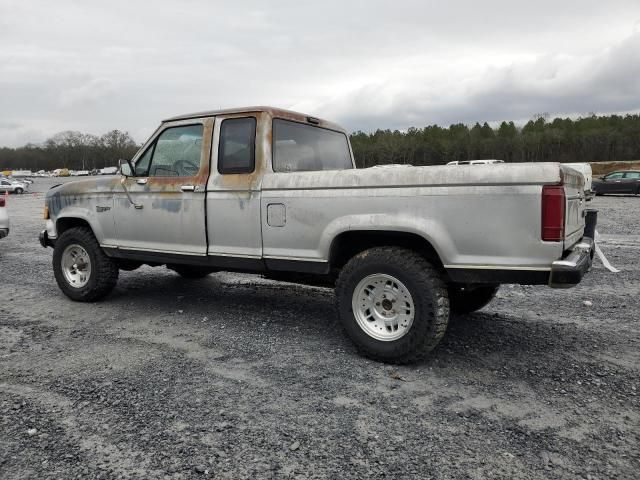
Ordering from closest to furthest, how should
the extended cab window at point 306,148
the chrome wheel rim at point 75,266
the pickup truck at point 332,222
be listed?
the pickup truck at point 332,222
the extended cab window at point 306,148
the chrome wheel rim at point 75,266

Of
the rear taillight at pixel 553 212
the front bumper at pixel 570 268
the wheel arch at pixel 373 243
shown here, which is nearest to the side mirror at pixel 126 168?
the wheel arch at pixel 373 243

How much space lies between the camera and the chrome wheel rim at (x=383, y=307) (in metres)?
3.82

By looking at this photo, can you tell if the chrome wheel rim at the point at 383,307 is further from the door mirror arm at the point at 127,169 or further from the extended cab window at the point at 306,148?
the door mirror arm at the point at 127,169

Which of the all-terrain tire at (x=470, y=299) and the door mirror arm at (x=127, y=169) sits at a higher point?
the door mirror arm at (x=127, y=169)

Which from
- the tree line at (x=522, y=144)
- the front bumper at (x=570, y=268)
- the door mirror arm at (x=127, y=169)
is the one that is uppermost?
the tree line at (x=522, y=144)

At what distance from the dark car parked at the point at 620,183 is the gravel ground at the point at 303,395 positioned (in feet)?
74.1

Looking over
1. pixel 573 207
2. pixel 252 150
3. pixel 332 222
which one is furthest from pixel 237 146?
pixel 573 207

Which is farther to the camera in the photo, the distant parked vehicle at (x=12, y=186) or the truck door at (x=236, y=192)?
the distant parked vehicle at (x=12, y=186)

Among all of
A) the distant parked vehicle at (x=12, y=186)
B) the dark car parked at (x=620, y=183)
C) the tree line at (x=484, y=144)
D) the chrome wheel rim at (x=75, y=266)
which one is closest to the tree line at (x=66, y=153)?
the tree line at (x=484, y=144)

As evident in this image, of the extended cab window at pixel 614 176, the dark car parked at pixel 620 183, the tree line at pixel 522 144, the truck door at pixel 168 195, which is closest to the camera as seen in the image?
the truck door at pixel 168 195

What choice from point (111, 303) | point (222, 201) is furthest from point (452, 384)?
point (111, 303)

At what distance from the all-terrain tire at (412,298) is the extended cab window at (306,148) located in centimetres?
129

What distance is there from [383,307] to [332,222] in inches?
31.5

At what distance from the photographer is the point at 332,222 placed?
13.1 ft
